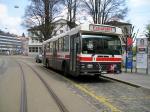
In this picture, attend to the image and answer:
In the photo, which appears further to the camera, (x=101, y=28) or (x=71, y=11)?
(x=71, y=11)

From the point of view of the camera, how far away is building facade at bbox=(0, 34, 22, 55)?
172m

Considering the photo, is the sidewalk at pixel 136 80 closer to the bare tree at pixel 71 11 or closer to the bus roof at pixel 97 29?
the bus roof at pixel 97 29

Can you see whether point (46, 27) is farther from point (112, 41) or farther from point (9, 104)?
point (9, 104)

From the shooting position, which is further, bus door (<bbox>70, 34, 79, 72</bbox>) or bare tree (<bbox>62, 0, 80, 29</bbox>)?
bare tree (<bbox>62, 0, 80, 29</bbox>)

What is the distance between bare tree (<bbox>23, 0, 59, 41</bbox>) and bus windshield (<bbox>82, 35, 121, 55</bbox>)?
141ft

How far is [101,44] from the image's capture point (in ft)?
60.3

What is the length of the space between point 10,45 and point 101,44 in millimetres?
169283

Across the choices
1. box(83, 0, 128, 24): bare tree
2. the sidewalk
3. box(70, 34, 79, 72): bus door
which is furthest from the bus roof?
box(83, 0, 128, 24): bare tree

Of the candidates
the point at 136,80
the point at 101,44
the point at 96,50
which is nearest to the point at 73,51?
the point at 96,50

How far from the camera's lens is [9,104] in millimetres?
11195

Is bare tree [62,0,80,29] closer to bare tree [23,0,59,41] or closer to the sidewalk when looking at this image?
bare tree [23,0,59,41]

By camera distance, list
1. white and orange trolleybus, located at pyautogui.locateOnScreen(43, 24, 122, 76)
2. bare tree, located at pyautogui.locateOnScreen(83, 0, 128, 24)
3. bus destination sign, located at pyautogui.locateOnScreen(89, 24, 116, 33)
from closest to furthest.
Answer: white and orange trolleybus, located at pyautogui.locateOnScreen(43, 24, 122, 76), bus destination sign, located at pyautogui.locateOnScreen(89, 24, 116, 33), bare tree, located at pyautogui.locateOnScreen(83, 0, 128, 24)

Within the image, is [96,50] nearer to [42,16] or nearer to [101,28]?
[101,28]

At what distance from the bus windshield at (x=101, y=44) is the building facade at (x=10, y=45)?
150m
